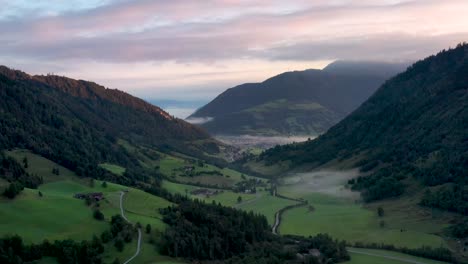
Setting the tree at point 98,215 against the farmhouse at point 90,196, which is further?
the farmhouse at point 90,196

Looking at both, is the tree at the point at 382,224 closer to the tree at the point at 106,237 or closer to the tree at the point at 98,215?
the tree at the point at 98,215

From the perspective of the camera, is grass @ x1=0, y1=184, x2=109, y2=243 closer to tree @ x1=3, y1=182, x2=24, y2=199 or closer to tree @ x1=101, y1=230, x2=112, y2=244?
tree @ x1=3, y1=182, x2=24, y2=199

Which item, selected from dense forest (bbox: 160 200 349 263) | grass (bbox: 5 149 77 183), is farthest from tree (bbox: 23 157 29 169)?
dense forest (bbox: 160 200 349 263)

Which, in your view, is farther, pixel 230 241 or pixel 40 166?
pixel 40 166

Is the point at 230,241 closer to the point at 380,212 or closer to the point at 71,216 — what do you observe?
the point at 71,216

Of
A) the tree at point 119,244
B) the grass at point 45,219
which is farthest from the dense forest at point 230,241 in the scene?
the grass at point 45,219

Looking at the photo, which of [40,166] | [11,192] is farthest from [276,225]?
[40,166]
